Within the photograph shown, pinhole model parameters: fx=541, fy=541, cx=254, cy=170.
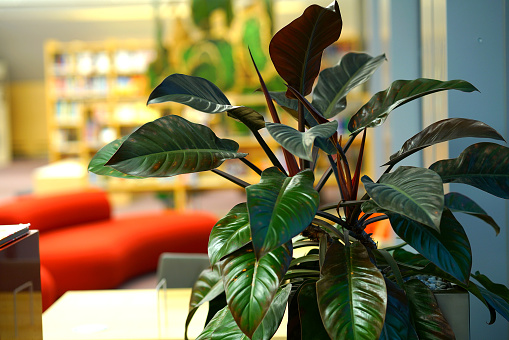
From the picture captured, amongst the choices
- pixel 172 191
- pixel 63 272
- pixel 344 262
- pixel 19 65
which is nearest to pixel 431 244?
pixel 344 262

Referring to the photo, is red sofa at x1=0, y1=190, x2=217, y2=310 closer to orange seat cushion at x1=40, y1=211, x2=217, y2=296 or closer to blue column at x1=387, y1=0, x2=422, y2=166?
orange seat cushion at x1=40, y1=211, x2=217, y2=296

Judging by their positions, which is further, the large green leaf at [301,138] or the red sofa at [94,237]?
the red sofa at [94,237]

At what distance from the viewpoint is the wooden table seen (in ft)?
6.06

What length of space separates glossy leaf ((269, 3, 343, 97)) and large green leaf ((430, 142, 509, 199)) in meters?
0.42

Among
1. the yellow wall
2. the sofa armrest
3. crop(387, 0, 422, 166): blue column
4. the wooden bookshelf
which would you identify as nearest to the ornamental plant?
crop(387, 0, 422, 166): blue column

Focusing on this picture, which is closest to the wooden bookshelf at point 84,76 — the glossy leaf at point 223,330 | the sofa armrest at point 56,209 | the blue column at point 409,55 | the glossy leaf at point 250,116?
the sofa armrest at point 56,209

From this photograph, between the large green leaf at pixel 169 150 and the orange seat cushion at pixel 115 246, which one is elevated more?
the large green leaf at pixel 169 150

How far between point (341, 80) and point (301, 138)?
54 centimetres

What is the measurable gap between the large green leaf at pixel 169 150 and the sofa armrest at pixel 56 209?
2755 mm

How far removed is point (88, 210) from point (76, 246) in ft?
2.49

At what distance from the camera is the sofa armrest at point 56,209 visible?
3.72 metres

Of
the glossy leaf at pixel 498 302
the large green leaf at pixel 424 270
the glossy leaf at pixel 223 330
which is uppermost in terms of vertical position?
the large green leaf at pixel 424 270

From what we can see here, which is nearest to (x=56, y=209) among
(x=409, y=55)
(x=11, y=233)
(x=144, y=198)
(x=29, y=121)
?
(x=409, y=55)

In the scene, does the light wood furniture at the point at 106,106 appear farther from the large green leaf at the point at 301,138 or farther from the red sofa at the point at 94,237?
the large green leaf at the point at 301,138
